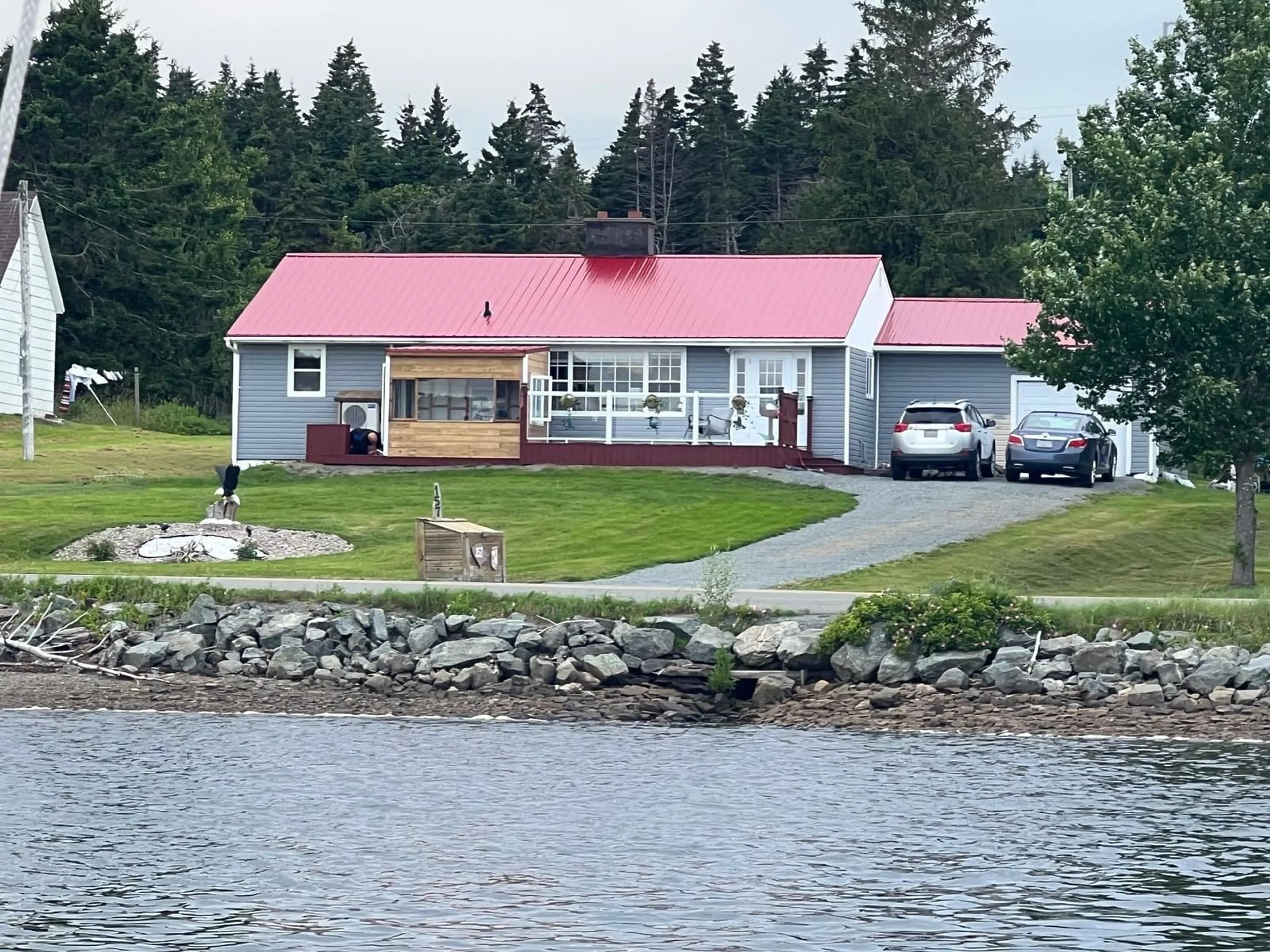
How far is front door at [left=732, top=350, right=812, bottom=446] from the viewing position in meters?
46.0

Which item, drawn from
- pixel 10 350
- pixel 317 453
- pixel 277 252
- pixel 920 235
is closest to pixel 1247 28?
pixel 317 453

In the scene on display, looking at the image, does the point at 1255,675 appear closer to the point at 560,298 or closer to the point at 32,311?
the point at 560,298

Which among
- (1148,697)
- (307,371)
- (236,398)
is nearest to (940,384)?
(307,371)

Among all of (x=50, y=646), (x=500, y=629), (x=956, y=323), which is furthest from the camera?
(x=956, y=323)

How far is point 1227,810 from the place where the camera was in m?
20.2

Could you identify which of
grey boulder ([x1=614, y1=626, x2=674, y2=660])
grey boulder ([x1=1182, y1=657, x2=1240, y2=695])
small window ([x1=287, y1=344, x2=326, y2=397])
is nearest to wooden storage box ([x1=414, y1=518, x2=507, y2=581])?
grey boulder ([x1=614, y1=626, x2=674, y2=660])

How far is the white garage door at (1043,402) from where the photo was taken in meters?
47.7

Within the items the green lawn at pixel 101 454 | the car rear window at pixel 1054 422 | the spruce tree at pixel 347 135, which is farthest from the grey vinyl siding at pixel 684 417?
the spruce tree at pixel 347 135

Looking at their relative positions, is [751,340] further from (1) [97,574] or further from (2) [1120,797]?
(2) [1120,797]

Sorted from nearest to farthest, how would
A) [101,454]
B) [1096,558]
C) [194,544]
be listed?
[1096,558] < [194,544] < [101,454]

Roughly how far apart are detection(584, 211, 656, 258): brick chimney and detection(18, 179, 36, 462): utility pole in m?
13.3

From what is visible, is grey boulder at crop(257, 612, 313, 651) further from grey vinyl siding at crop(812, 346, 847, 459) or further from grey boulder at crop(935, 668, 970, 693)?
grey vinyl siding at crop(812, 346, 847, 459)

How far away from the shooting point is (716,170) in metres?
104

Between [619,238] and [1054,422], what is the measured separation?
12798 millimetres
